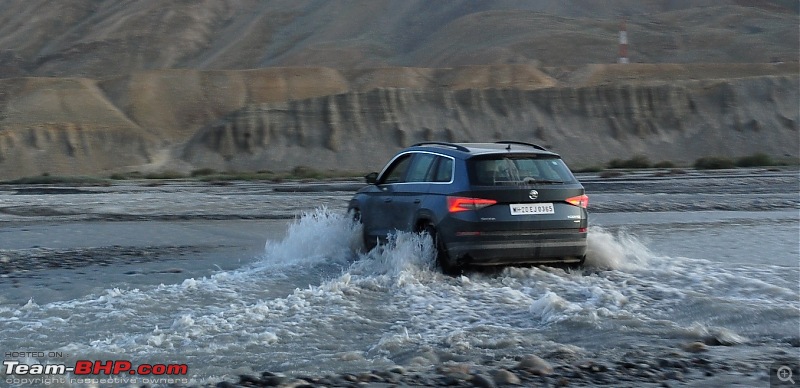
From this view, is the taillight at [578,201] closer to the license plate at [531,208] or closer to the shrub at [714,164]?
the license plate at [531,208]

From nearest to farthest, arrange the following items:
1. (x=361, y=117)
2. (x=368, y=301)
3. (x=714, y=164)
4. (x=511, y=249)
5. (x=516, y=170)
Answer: (x=368, y=301), (x=511, y=249), (x=516, y=170), (x=714, y=164), (x=361, y=117)

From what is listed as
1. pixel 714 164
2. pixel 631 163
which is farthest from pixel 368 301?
pixel 631 163

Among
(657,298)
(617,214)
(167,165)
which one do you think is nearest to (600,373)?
(657,298)

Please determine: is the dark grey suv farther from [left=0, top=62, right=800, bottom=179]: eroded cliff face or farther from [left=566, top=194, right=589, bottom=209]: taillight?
[left=0, top=62, right=800, bottom=179]: eroded cliff face

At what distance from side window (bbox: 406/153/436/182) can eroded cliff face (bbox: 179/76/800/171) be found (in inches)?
1593

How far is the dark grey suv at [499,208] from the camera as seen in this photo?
1017 cm

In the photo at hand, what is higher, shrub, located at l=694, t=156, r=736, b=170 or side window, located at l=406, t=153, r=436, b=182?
side window, located at l=406, t=153, r=436, b=182

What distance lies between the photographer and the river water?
7.39 metres

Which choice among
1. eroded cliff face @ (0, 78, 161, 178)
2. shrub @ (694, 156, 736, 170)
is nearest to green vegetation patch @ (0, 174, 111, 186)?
eroded cliff face @ (0, 78, 161, 178)

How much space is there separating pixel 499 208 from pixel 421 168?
4.91 ft

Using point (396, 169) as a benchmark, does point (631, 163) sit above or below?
below

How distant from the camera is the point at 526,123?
56.9 meters

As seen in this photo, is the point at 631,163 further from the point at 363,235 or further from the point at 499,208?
the point at 499,208

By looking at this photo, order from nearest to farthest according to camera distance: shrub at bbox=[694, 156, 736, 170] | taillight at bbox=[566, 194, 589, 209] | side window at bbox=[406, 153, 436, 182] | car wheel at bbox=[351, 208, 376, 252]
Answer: taillight at bbox=[566, 194, 589, 209]
side window at bbox=[406, 153, 436, 182]
car wheel at bbox=[351, 208, 376, 252]
shrub at bbox=[694, 156, 736, 170]
